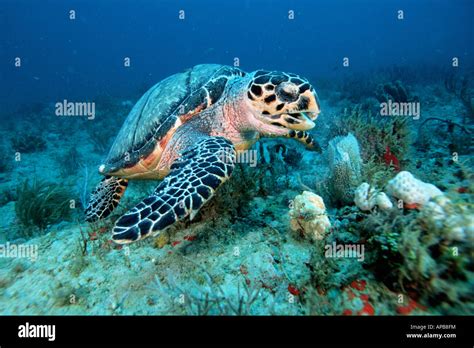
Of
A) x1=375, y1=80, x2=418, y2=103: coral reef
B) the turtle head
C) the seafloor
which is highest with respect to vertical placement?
x1=375, y1=80, x2=418, y2=103: coral reef

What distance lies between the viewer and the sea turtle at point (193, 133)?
211 centimetres

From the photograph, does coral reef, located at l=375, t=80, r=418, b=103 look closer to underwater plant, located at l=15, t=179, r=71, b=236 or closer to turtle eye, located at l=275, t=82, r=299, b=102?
turtle eye, located at l=275, t=82, r=299, b=102

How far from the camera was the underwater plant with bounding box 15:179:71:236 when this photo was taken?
396 centimetres

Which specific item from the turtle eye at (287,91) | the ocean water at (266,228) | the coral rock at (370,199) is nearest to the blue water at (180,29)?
the ocean water at (266,228)

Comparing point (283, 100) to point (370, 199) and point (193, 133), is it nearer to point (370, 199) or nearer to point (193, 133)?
point (193, 133)

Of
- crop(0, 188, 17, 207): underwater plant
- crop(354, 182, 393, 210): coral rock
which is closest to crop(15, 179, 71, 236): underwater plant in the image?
crop(0, 188, 17, 207): underwater plant

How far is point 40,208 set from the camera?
13.3 feet

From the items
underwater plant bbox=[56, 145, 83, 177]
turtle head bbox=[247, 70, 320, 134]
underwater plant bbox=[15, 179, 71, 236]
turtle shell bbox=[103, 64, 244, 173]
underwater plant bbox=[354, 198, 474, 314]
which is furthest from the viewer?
underwater plant bbox=[56, 145, 83, 177]

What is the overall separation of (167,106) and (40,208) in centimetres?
264

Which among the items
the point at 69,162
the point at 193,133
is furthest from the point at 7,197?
the point at 193,133

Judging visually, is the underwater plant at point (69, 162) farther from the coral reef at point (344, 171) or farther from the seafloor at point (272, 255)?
the coral reef at point (344, 171)

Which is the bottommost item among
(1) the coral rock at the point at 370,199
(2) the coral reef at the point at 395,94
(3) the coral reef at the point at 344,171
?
(1) the coral rock at the point at 370,199

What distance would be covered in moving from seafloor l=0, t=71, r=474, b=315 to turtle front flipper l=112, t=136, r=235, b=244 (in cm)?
41
